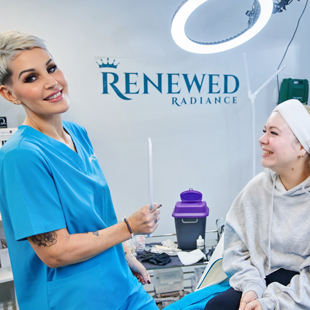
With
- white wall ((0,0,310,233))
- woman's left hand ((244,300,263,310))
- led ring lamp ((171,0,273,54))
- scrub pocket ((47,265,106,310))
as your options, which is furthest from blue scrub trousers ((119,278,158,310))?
white wall ((0,0,310,233))

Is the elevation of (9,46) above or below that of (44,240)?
above

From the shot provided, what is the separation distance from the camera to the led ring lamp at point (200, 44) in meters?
1.61

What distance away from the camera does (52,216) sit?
101cm

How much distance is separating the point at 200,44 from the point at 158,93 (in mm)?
929

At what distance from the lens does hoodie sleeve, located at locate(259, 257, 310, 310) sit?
138 centimetres

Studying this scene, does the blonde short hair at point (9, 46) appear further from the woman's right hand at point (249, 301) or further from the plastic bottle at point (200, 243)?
the plastic bottle at point (200, 243)

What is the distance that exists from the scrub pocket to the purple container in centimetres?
145

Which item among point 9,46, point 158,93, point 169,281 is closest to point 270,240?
point 169,281

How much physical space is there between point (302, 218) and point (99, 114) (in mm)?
1924

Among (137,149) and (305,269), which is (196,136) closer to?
(137,149)

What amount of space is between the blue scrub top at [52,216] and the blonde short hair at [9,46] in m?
0.20

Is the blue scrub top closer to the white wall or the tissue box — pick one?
the tissue box

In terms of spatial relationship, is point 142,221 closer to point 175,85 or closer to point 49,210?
point 49,210

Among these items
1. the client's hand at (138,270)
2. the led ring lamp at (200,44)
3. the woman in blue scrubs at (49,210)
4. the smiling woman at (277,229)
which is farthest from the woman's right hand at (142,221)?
the led ring lamp at (200,44)
